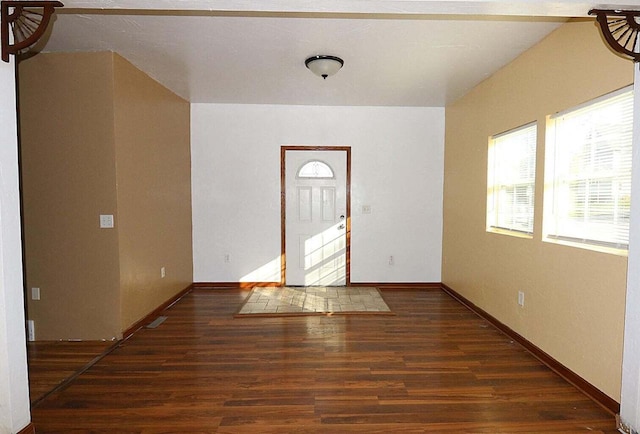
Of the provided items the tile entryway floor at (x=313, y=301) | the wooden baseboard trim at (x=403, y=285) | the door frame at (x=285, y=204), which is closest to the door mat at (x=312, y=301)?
the tile entryway floor at (x=313, y=301)

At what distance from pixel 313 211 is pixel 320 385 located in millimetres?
2859

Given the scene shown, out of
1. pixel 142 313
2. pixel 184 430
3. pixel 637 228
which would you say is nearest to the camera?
pixel 637 228

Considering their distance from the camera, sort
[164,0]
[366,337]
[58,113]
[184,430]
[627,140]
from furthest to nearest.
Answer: [366,337] → [58,113] → [627,140] → [184,430] → [164,0]

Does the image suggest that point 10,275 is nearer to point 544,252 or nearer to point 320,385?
point 320,385

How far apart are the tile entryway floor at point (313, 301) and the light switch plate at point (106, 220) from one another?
1603 millimetres

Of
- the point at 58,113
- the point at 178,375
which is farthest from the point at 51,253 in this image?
the point at 178,375

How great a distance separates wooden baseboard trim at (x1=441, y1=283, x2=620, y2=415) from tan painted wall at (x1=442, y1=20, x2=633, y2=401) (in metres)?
0.04

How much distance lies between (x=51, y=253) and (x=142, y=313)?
970mm

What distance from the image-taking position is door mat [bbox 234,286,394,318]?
154 inches

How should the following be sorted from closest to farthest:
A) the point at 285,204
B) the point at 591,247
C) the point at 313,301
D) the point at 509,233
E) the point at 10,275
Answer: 1. the point at 10,275
2. the point at 591,247
3. the point at 509,233
4. the point at 313,301
5. the point at 285,204

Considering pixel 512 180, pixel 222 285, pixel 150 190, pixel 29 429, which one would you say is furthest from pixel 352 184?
pixel 29 429

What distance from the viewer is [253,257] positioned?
4965 millimetres

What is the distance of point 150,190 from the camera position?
3.69 m

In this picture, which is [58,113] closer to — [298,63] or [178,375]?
[298,63]
